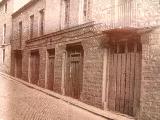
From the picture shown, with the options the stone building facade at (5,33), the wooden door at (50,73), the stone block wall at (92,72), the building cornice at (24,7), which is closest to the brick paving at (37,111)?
the stone block wall at (92,72)

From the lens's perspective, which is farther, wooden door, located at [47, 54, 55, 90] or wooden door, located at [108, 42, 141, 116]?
wooden door, located at [47, 54, 55, 90]

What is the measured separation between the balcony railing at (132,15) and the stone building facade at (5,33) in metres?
16.9

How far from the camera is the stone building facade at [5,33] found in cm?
2690

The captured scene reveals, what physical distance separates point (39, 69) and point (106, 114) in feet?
30.1

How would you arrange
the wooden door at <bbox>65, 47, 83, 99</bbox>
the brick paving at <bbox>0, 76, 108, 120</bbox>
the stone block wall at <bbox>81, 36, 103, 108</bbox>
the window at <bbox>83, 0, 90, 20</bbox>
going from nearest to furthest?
the brick paving at <bbox>0, 76, 108, 120</bbox> → the stone block wall at <bbox>81, 36, 103, 108</bbox> → the window at <bbox>83, 0, 90, 20</bbox> → the wooden door at <bbox>65, 47, 83, 99</bbox>

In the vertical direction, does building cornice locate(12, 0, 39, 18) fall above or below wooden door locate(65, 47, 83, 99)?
above

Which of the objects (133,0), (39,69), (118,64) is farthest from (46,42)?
(133,0)

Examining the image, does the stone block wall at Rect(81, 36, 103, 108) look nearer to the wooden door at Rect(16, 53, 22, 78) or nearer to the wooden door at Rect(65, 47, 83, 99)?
the wooden door at Rect(65, 47, 83, 99)

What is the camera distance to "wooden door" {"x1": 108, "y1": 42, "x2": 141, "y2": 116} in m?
10.1

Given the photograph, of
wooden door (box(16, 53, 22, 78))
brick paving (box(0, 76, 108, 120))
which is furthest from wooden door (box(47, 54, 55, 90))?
wooden door (box(16, 53, 22, 78))

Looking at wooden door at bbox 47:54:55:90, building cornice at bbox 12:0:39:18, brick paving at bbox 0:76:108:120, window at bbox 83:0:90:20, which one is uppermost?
building cornice at bbox 12:0:39:18

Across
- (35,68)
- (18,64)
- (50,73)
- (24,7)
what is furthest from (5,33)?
(50,73)

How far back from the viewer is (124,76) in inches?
420

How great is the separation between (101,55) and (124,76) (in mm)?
1574
